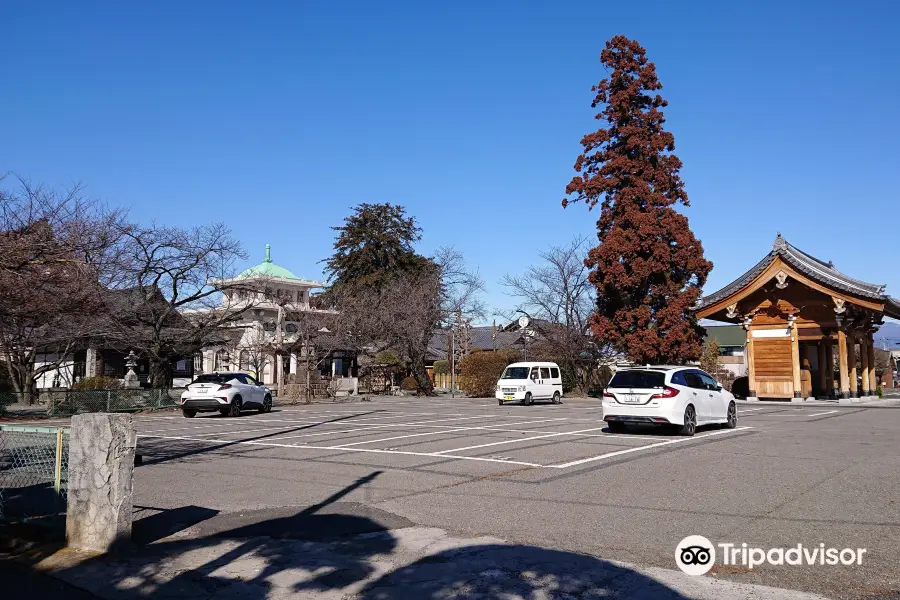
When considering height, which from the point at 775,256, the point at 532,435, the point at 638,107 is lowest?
the point at 532,435

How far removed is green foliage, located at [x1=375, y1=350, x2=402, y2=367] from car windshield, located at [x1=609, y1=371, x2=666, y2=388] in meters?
34.9

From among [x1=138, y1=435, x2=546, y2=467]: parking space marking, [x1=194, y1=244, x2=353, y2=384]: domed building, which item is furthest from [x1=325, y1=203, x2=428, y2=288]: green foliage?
[x1=138, y1=435, x2=546, y2=467]: parking space marking

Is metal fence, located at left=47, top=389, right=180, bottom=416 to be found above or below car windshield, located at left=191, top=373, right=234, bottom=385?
below

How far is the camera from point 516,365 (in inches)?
1367

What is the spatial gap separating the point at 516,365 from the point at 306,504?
26.3m

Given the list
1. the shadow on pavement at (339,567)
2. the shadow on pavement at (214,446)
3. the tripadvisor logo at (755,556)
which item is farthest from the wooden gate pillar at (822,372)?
the shadow on pavement at (339,567)

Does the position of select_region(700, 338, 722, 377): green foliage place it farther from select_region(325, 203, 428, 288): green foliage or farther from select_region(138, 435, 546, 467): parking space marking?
select_region(138, 435, 546, 467): parking space marking

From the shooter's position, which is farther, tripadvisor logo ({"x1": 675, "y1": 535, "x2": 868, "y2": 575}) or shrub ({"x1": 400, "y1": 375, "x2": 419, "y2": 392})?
shrub ({"x1": 400, "y1": 375, "x2": 419, "y2": 392})

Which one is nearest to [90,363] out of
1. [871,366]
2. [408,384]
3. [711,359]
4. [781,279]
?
[408,384]

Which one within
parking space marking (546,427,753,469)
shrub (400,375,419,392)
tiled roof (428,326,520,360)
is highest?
tiled roof (428,326,520,360)

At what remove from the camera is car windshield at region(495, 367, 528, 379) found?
34125 millimetres

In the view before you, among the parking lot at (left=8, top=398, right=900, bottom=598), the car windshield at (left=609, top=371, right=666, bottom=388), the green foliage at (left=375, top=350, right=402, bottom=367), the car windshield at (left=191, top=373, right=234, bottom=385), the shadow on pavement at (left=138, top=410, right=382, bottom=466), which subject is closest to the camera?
the parking lot at (left=8, top=398, right=900, bottom=598)

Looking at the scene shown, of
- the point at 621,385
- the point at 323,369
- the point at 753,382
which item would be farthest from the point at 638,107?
the point at 323,369

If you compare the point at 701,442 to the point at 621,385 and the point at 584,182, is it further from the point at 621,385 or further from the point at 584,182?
the point at 584,182
